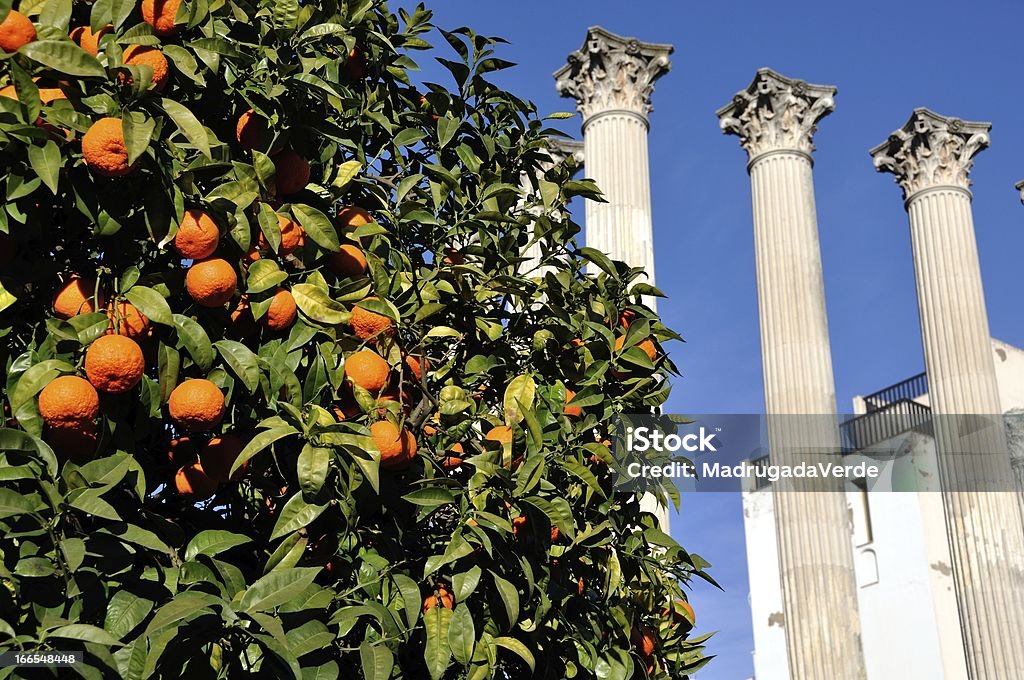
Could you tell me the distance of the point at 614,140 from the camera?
1752cm

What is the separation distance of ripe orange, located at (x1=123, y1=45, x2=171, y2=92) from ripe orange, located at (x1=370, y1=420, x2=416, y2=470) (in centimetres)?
118

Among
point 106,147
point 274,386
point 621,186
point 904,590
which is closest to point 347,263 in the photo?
point 274,386

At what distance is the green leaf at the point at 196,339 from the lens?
3.17m

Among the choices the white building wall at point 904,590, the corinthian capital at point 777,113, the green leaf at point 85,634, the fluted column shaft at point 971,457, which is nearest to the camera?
the green leaf at point 85,634

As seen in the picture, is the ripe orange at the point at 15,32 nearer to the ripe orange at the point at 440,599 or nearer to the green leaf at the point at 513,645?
the ripe orange at the point at 440,599

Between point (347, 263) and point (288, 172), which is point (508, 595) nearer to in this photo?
point (347, 263)

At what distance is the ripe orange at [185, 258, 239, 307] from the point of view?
10.7 ft

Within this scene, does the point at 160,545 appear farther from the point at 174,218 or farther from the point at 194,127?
the point at 194,127

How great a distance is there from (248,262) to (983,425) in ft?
63.6

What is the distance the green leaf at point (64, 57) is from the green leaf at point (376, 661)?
170 cm

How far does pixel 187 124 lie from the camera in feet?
10.5

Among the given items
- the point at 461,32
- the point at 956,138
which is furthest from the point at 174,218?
the point at 956,138

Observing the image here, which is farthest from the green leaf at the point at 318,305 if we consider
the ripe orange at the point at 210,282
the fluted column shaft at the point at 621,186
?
the fluted column shaft at the point at 621,186

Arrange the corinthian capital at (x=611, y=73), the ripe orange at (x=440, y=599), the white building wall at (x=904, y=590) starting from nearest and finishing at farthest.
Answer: the ripe orange at (x=440, y=599) < the corinthian capital at (x=611, y=73) < the white building wall at (x=904, y=590)
